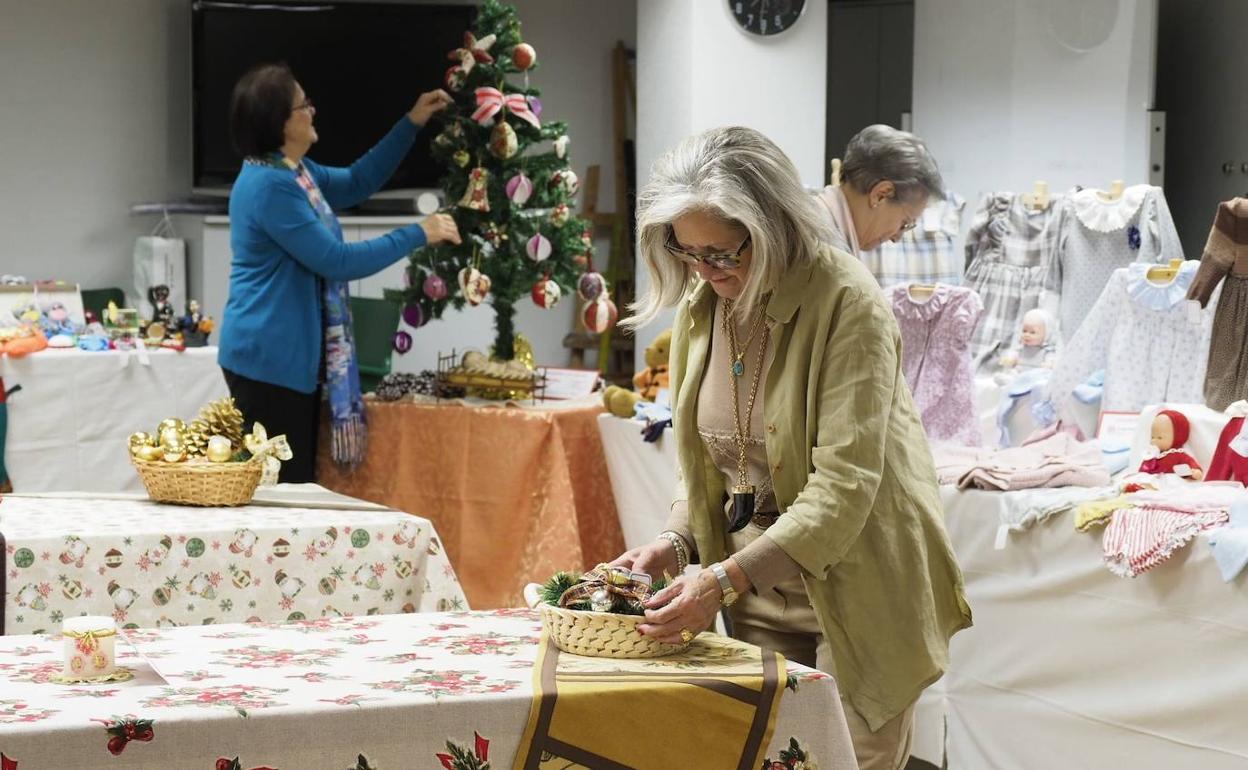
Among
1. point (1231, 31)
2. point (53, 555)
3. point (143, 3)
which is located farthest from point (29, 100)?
point (1231, 31)

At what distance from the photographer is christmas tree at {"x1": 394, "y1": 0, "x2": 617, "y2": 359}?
5.14 metres

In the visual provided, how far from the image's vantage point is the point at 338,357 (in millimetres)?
4801

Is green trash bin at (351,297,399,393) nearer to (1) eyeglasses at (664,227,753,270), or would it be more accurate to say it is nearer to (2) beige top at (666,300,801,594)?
(2) beige top at (666,300,801,594)

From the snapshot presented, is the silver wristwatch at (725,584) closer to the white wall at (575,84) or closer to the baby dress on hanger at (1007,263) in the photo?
the baby dress on hanger at (1007,263)

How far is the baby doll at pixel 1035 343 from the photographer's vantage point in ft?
18.2

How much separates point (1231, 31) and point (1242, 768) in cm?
556

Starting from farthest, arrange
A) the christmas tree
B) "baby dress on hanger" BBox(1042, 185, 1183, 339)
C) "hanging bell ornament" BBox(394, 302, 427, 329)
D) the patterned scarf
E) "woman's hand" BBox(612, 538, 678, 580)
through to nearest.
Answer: "baby dress on hanger" BBox(1042, 185, 1183, 339) → "hanging bell ornament" BBox(394, 302, 427, 329) → the christmas tree → the patterned scarf → "woman's hand" BBox(612, 538, 678, 580)

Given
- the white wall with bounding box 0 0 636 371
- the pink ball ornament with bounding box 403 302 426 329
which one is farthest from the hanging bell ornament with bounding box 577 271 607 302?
the white wall with bounding box 0 0 636 371

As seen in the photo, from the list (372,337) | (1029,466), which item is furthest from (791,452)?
(372,337)

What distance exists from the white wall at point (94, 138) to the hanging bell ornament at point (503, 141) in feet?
7.98

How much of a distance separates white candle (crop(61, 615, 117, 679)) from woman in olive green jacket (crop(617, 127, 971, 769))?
65cm

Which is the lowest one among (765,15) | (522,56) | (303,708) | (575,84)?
(303,708)

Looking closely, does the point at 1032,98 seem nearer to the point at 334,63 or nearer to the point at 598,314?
the point at 598,314

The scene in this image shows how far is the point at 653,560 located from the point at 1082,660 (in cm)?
170
